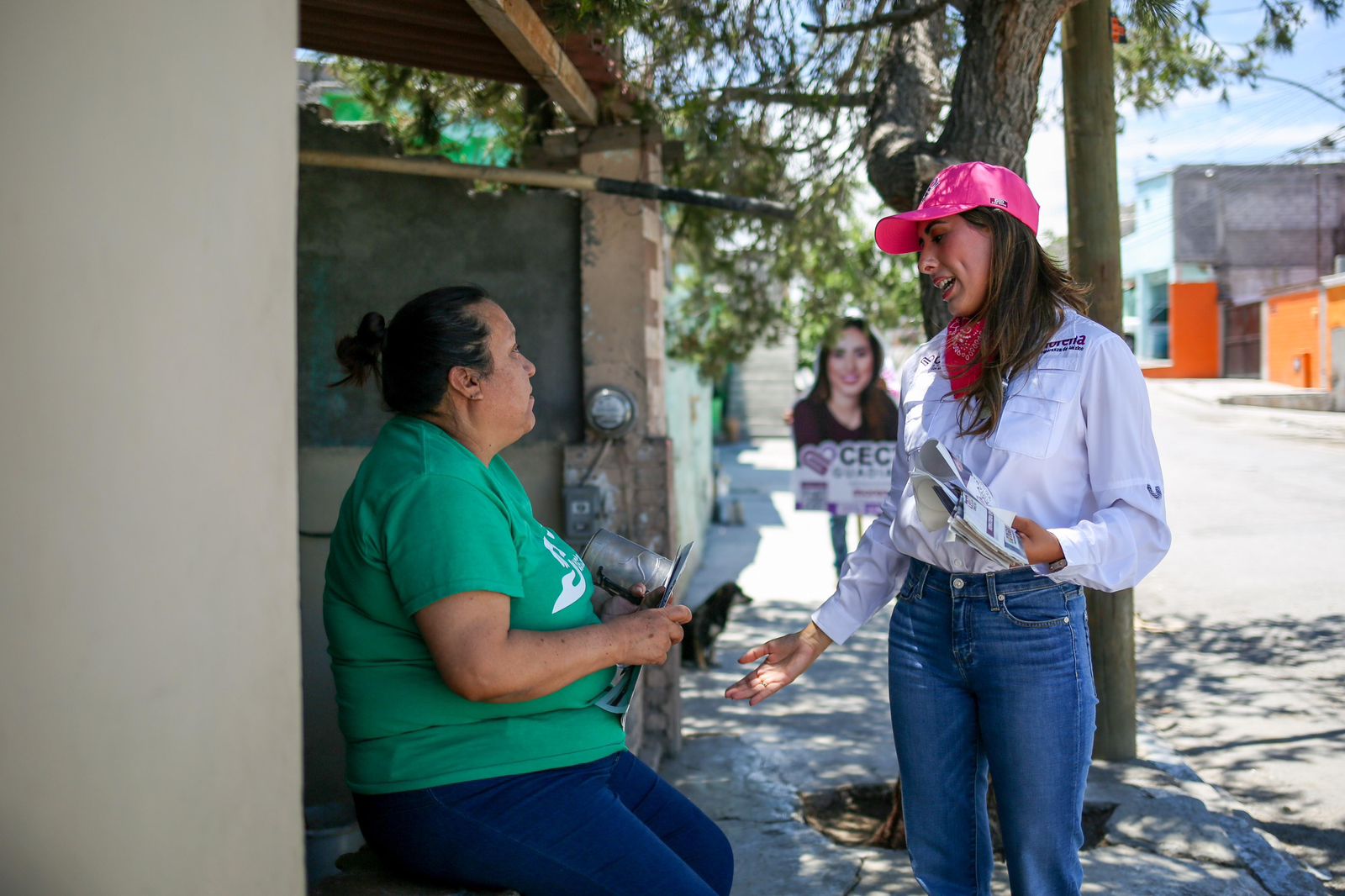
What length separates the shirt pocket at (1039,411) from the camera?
214cm

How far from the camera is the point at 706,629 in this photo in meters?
6.43

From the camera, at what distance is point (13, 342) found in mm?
1162

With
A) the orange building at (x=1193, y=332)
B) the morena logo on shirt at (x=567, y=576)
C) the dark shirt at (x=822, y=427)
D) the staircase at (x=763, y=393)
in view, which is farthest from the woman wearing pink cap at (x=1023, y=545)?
the orange building at (x=1193, y=332)

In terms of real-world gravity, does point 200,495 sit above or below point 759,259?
below

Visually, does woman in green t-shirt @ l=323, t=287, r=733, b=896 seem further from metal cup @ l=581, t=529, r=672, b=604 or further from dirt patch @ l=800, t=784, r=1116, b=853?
dirt patch @ l=800, t=784, r=1116, b=853

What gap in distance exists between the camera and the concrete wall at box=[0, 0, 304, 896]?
1.18 m

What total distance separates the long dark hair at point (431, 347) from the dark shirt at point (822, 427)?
5438 mm

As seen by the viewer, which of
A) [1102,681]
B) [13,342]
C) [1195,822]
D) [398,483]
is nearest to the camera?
[13,342]

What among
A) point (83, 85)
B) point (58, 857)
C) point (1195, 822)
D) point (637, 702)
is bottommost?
point (1195, 822)

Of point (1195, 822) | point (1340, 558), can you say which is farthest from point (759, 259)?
point (1340, 558)

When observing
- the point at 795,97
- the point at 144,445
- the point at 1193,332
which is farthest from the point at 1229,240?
the point at 144,445

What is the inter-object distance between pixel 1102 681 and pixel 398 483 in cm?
330

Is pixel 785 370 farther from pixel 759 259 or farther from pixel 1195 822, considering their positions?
pixel 1195 822

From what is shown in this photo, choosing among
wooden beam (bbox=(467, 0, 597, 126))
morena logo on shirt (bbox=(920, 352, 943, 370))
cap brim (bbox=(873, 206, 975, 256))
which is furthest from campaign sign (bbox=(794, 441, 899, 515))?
morena logo on shirt (bbox=(920, 352, 943, 370))
